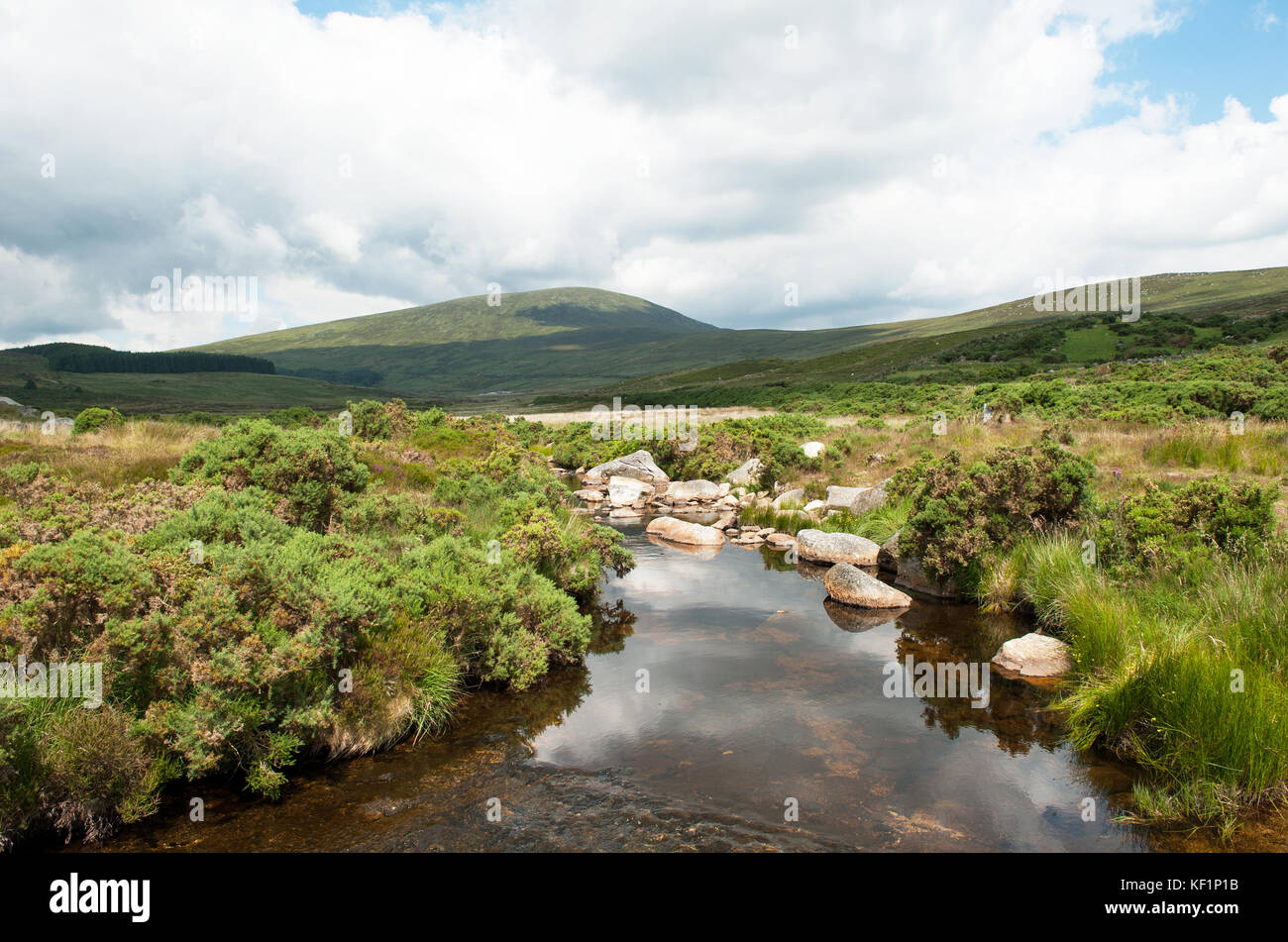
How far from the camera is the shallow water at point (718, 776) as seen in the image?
649cm

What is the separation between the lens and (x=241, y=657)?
22.4ft

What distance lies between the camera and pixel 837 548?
58.5 feet

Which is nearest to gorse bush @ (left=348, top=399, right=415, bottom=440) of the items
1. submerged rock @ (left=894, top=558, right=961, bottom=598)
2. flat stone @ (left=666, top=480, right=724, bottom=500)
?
flat stone @ (left=666, top=480, right=724, bottom=500)

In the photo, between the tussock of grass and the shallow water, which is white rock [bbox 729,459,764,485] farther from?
the tussock of grass

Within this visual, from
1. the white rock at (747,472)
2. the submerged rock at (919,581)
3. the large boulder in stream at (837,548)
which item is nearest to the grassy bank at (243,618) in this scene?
the large boulder in stream at (837,548)

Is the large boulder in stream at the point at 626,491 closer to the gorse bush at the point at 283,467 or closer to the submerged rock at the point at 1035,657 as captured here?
the gorse bush at the point at 283,467

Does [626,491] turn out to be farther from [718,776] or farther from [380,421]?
[718,776]

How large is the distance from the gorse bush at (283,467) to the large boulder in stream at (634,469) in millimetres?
19066

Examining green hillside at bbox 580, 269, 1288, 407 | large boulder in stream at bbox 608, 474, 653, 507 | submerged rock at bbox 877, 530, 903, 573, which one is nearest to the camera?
submerged rock at bbox 877, 530, 903, 573

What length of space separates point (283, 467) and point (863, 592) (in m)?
11.7

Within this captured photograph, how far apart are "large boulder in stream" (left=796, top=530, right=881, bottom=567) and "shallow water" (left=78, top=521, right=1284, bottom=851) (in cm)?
540

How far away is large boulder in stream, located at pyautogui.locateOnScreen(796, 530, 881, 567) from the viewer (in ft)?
57.1
